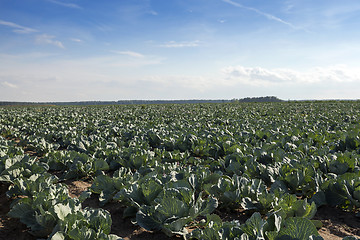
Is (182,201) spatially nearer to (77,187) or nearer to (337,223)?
(337,223)

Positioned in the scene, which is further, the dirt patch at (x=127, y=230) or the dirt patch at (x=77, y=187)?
the dirt patch at (x=77, y=187)

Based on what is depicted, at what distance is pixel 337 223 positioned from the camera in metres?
3.70

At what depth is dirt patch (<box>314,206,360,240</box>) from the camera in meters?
3.41

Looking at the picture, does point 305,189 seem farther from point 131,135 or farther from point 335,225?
point 131,135

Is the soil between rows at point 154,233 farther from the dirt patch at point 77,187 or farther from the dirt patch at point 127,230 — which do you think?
the dirt patch at point 77,187

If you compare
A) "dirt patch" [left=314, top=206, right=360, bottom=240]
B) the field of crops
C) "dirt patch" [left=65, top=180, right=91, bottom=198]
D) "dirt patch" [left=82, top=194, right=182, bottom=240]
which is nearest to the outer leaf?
the field of crops

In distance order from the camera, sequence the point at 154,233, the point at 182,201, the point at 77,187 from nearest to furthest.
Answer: the point at 182,201 < the point at 154,233 < the point at 77,187

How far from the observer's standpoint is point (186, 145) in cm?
826

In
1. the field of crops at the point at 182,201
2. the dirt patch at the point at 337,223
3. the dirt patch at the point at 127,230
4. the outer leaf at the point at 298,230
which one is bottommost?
the dirt patch at the point at 127,230

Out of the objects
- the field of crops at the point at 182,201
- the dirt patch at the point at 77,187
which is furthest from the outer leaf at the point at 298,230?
the dirt patch at the point at 77,187

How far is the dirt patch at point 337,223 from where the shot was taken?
134 inches

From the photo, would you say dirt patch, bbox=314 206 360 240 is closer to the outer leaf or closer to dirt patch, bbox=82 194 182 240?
the outer leaf

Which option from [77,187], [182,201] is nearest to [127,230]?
[182,201]

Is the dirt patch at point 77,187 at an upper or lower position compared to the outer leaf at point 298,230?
lower
